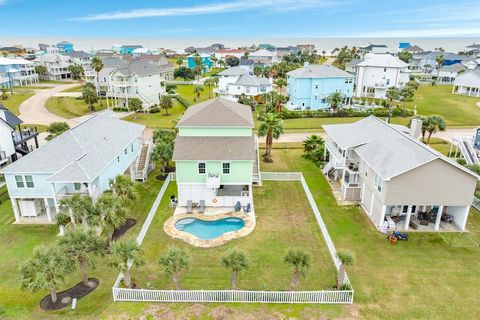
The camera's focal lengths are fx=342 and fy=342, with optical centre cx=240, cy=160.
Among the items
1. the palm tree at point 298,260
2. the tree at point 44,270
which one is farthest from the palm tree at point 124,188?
the palm tree at point 298,260

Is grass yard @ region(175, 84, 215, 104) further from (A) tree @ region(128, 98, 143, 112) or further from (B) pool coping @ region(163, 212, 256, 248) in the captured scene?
(B) pool coping @ region(163, 212, 256, 248)

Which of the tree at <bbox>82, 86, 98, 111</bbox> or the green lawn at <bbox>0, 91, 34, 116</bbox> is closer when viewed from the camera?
the tree at <bbox>82, 86, 98, 111</bbox>

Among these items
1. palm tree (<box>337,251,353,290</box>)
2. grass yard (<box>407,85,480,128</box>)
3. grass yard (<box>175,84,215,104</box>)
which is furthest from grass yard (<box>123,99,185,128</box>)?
grass yard (<box>407,85,480,128</box>)

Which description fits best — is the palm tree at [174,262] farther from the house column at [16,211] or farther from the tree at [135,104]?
the tree at [135,104]

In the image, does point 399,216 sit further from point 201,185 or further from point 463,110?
point 463,110

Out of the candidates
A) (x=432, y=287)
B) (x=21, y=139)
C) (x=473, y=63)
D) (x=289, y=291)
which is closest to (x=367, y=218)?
(x=432, y=287)

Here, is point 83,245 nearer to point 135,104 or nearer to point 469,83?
point 135,104
